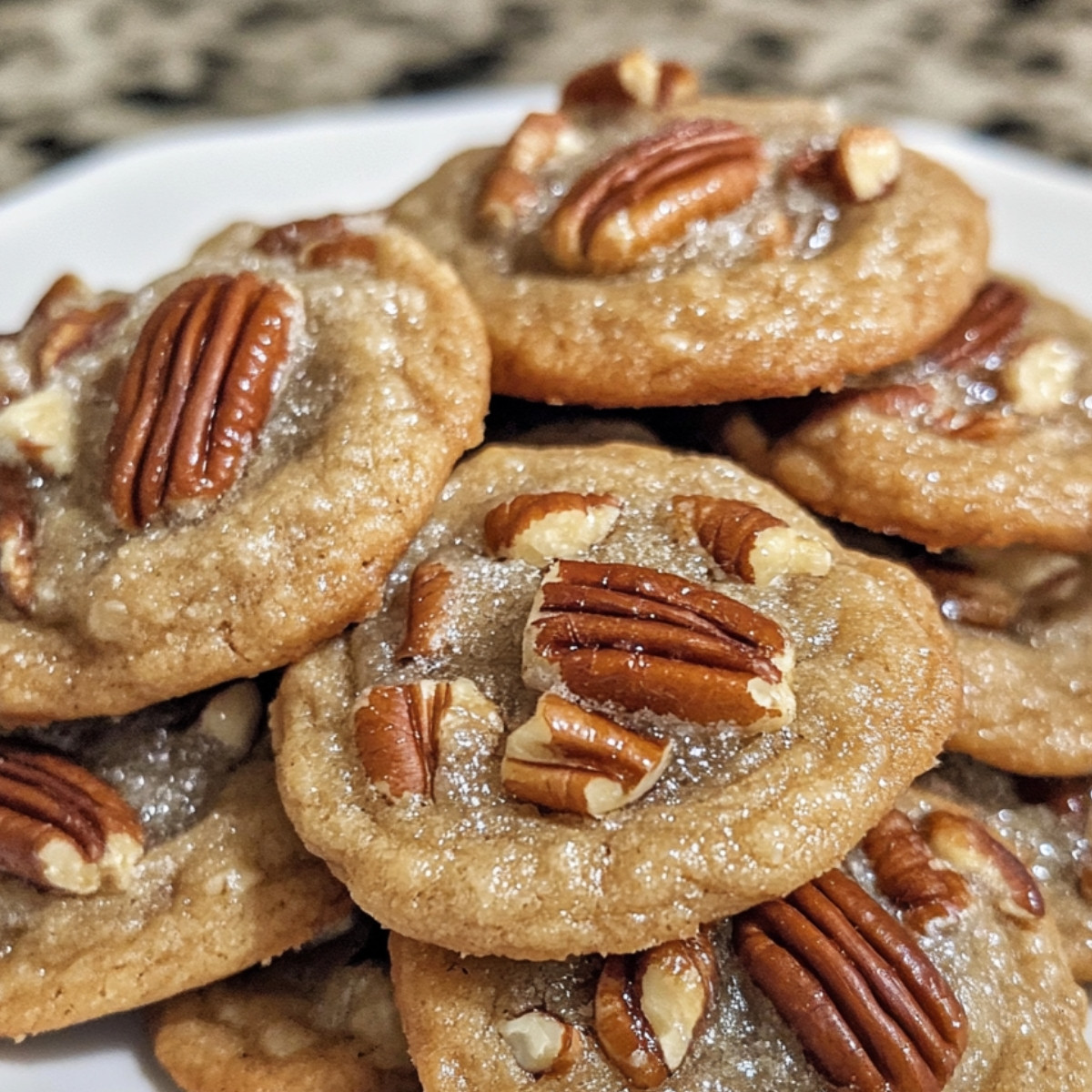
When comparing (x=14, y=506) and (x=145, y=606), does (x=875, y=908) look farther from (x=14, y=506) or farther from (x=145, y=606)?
(x=14, y=506)

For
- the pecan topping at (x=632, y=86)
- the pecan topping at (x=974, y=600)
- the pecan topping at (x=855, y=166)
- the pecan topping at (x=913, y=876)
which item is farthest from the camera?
the pecan topping at (x=632, y=86)

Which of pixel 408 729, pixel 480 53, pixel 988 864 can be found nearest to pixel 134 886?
pixel 408 729

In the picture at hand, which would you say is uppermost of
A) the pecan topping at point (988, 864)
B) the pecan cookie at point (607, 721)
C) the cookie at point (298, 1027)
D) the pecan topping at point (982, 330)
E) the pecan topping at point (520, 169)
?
the pecan topping at point (520, 169)

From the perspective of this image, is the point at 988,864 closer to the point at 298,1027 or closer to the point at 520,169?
the point at 298,1027

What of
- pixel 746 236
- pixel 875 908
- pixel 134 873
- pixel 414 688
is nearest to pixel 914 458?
pixel 746 236

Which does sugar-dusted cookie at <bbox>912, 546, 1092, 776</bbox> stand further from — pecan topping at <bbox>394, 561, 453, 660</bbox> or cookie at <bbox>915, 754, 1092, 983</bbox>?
pecan topping at <bbox>394, 561, 453, 660</bbox>

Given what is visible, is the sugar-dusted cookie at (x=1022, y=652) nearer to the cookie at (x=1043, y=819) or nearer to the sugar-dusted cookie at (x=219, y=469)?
the cookie at (x=1043, y=819)

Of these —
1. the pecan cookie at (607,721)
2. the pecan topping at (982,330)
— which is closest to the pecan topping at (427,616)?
the pecan cookie at (607,721)
